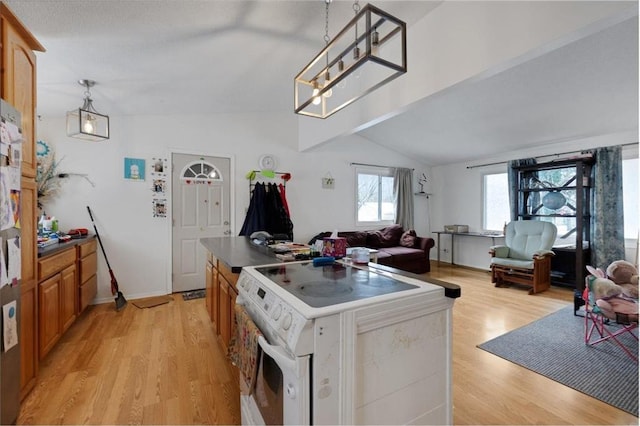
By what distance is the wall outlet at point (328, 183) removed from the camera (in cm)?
518

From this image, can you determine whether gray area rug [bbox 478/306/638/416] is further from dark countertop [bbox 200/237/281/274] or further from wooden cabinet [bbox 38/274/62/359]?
wooden cabinet [bbox 38/274/62/359]

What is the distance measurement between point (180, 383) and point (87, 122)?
2560 millimetres

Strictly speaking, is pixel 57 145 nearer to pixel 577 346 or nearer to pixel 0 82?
pixel 0 82

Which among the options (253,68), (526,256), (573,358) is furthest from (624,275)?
(253,68)

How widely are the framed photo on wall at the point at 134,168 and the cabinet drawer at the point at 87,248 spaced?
89 cm

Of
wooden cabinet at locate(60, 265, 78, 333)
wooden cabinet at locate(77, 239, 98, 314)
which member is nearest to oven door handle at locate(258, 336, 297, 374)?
wooden cabinet at locate(60, 265, 78, 333)

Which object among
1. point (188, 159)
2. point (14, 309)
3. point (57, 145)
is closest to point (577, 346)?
point (14, 309)

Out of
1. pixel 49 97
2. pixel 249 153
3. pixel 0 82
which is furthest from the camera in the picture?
pixel 249 153

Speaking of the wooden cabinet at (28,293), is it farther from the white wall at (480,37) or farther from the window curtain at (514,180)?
the window curtain at (514,180)

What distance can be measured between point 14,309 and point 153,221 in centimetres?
243

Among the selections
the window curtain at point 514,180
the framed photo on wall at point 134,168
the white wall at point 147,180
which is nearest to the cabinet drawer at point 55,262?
the white wall at point 147,180

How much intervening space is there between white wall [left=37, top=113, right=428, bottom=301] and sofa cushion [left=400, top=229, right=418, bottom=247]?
5.73 ft

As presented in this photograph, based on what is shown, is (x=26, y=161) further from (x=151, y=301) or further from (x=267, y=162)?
(x=267, y=162)

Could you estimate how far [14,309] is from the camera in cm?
156
